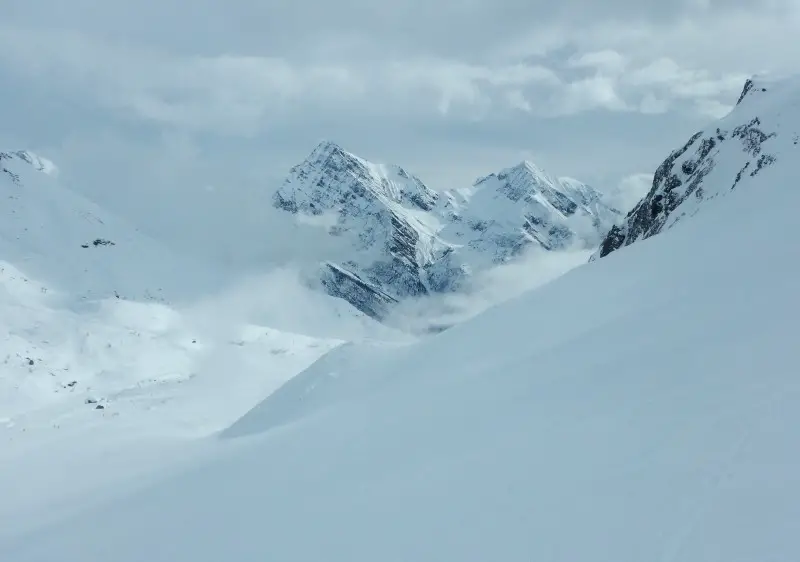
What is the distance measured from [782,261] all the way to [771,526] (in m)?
14.6

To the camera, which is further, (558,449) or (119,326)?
(119,326)

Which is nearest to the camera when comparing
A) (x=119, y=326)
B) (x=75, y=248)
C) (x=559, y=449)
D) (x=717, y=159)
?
(x=559, y=449)

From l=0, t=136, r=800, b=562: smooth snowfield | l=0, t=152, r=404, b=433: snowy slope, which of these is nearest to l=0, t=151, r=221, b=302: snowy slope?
l=0, t=152, r=404, b=433: snowy slope

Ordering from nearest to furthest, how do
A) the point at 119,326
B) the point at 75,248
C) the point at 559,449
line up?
the point at 559,449 → the point at 119,326 → the point at 75,248

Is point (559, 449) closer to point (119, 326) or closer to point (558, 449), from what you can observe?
point (558, 449)

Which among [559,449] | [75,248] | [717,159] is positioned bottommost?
[559,449]

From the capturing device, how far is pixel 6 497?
28719 millimetres

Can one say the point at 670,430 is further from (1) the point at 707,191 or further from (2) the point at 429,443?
(1) the point at 707,191

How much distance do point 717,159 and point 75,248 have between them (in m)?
95.9

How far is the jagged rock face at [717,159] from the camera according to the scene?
5409 centimetres

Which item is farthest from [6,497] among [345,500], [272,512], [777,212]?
[777,212]

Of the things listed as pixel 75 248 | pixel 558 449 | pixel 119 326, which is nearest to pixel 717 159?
pixel 558 449

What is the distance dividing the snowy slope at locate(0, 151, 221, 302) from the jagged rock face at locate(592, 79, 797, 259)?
243 ft

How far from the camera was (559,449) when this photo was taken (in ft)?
41.3
